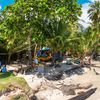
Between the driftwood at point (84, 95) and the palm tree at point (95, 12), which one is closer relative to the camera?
the driftwood at point (84, 95)

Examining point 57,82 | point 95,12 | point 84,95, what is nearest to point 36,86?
point 57,82

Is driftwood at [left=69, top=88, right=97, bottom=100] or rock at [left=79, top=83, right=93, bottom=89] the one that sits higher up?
rock at [left=79, top=83, right=93, bottom=89]

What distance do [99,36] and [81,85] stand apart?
9791 mm

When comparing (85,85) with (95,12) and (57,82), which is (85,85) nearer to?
(57,82)

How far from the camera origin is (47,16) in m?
27.0

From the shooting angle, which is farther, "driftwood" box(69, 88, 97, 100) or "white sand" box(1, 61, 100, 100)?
"white sand" box(1, 61, 100, 100)

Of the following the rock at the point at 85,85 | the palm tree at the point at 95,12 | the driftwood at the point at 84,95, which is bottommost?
the driftwood at the point at 84,95

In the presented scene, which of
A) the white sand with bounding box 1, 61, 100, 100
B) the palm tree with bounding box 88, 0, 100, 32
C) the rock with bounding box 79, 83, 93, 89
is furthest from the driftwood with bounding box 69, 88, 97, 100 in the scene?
the palm tree with bounding box 88, 0, 100, 32

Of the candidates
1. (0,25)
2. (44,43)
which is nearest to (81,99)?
(44,43)

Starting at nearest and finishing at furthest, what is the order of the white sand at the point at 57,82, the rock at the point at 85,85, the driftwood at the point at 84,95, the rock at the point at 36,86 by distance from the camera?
the driftwood at the point at 84,95 < the white sand at the point at 57,82 < the rock at the point at 36,86 < the rock at the point at 85,85

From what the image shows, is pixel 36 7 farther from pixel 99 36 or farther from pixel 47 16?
pixel 99 36

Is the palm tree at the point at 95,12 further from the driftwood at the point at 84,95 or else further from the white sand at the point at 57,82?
the driftwood at the point at 84,95

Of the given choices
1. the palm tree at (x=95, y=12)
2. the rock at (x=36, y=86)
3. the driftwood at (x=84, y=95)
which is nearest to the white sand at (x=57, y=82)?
the rock at (x=36, y=86)

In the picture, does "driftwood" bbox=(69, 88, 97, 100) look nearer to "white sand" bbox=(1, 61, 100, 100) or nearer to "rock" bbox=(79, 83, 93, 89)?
"white sand" bbox=(1, 61, 100, 100)
